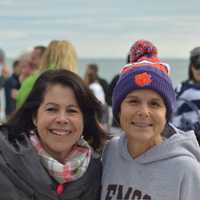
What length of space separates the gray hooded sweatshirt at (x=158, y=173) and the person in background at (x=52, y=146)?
109mm

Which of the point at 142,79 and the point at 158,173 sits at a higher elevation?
the point at 142,79

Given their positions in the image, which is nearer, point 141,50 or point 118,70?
point 141,50

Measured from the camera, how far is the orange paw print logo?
2.27 metres

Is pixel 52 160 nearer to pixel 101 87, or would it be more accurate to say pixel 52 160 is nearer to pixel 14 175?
pixel 14 175

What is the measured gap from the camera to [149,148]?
2.37 meters

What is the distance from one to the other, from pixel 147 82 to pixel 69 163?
0.53m

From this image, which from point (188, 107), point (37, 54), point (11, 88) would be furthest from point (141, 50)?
point (11, 88)

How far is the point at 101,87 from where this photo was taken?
32.2ft

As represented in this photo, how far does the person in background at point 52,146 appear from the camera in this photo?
224 cm

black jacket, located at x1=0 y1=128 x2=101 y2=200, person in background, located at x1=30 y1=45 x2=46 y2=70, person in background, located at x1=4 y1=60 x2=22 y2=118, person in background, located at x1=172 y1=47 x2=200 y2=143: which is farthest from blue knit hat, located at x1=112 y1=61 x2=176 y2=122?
person in background, located at x1=4 y1=60 x2=22 y2=118

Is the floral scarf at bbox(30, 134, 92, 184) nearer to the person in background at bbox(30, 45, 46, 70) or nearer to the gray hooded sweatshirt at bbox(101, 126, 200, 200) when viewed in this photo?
the gray hooded sweatshirt at bbox(101, 126, 200, 200)

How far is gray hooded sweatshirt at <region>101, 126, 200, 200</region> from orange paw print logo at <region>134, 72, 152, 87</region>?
1.00 ft

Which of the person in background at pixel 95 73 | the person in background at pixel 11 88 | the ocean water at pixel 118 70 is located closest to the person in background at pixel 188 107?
the ocean water at pixel 118 70

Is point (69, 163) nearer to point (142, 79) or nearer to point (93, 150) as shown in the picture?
point (93, 150)
